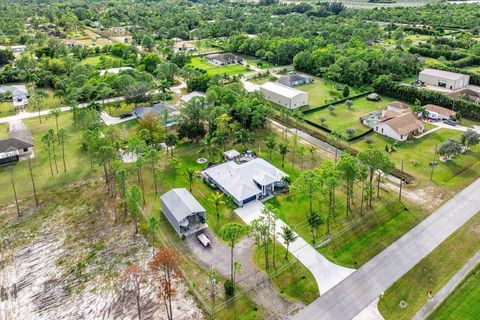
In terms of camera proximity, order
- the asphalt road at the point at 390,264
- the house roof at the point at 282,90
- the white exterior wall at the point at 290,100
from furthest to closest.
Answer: the house roof at the point at 282,90, the white exterior wall at the point at 290,100, the asphalt road at the point at 390,264

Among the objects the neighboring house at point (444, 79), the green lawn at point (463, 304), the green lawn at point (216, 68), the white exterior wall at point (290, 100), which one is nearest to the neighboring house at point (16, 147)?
the white exterior wall at point (290, 100)

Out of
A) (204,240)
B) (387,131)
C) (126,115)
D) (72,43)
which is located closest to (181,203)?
(204,240)

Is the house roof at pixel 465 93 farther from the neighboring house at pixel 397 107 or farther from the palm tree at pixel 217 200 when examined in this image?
the palm tree at pixel 217 200

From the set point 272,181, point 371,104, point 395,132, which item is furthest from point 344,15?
point 272,181

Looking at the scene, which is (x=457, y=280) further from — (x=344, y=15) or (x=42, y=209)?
(x=344, y=15)

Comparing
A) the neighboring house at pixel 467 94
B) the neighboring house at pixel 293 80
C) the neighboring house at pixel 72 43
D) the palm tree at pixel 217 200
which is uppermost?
the neighboring house at pixel 72 43

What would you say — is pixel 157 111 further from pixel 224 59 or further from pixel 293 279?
pixel 224 59

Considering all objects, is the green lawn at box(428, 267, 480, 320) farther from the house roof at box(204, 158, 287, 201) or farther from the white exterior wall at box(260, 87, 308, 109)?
the white exterior wall at box(260, 87, 308, 109)
